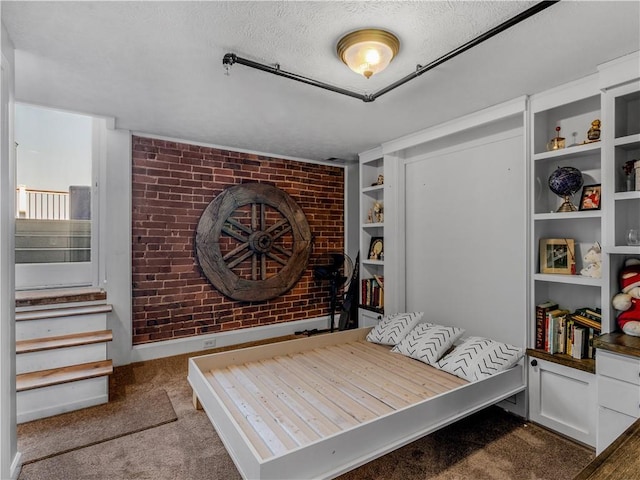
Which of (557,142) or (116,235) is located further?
(116,235)

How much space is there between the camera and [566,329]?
2.38 metres

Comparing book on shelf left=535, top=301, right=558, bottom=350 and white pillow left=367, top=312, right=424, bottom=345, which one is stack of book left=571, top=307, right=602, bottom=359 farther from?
white pillow left=367, top=312, right=424, bottom=345

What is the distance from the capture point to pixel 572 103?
8.13 feet

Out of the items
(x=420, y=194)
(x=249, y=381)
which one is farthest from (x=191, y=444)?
(x=420, y=194)

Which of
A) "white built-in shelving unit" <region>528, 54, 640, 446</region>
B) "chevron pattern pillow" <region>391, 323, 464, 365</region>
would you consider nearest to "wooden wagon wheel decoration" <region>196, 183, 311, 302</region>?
"chevron pattern pillow" <region>391, 323, 464, 365</region>

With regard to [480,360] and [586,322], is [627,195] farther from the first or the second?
[480,360]

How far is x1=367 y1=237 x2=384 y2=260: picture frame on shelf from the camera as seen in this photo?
4156 mm

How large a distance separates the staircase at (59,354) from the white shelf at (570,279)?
3321 mm

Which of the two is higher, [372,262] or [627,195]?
[627,195]

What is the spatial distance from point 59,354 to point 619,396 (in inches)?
148

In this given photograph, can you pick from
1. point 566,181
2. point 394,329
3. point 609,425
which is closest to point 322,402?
point 394,329

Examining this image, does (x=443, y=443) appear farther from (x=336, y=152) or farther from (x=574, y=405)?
(x=336, y=152)

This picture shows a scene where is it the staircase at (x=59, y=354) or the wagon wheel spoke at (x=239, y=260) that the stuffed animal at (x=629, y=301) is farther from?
the staircase at (x=59, y=354)

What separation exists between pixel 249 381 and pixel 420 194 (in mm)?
2485
